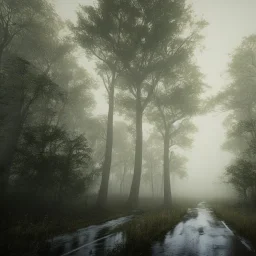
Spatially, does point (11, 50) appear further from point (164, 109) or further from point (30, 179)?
point (164, 109)

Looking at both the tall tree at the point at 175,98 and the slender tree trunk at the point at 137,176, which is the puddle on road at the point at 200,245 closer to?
the slender tree trunk at the point at 137,176

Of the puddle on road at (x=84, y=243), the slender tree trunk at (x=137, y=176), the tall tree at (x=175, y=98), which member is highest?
the tall tree at (x=175, y=98)

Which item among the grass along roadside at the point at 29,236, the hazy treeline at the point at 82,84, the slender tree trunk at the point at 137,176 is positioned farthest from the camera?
the slender tree trunk at the point at 137,176

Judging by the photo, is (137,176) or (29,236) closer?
(29,236)

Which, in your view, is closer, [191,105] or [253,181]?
[253,181]

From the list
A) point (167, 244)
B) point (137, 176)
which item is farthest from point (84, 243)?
point (137, 176)

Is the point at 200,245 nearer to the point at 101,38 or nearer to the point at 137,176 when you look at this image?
the point at 137,176

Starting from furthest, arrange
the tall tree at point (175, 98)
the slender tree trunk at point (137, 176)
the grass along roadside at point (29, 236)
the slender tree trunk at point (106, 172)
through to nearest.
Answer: the tall tree at point (175, 98) < the slender tree trunk at point (137, 176) < the slender tree trunk at point (106, 172) < the grass along roadside at point (29, 236)

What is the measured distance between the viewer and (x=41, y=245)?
6777 millimetres

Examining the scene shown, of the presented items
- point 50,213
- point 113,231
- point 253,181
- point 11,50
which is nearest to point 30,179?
point 50,213

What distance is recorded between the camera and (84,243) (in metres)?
7.25

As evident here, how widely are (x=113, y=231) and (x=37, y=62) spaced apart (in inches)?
907

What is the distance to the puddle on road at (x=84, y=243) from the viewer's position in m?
6.24

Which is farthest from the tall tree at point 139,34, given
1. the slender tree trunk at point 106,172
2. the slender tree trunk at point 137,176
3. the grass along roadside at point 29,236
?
the grass along roadside at point 29,236
